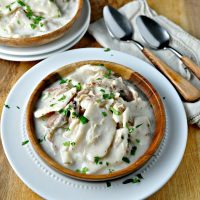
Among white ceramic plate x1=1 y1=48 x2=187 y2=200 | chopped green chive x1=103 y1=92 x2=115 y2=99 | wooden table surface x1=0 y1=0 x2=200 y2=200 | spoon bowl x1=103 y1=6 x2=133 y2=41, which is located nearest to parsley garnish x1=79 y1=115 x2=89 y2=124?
chopped green chive x1=103 y1=92 x2=115 y2=99

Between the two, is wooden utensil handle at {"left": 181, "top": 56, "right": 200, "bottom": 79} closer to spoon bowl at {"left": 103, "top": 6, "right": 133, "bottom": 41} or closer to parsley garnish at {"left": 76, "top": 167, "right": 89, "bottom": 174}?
spoon bowl at {"left": 103, "top": 6, "right": 133, "bottom": 41}

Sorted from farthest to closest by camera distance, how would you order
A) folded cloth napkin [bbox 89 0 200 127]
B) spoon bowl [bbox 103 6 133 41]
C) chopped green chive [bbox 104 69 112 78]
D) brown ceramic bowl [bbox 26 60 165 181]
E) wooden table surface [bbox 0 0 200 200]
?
spoon bowl [bbox 103 6 133 41] → folded cloth napkin [bbox 89 0 200 127] → chopped green chive [bbox 104 69 112 78] → wooden table surface [bbox 0 0 200 200] → brown ceramic bowl [bbox 26 60 165 181]

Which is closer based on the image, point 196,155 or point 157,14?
point 196,155

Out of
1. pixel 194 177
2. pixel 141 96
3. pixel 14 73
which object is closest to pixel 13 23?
pixel 14 73

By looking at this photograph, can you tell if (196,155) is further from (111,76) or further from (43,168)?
(43,168)

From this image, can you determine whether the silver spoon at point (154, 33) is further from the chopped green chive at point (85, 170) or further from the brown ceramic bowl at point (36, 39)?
the chopped green chive at point (85, 170)

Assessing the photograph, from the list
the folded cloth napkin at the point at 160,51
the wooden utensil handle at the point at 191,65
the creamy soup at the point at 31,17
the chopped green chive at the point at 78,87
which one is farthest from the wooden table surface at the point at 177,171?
the chopped green chive at the point at 78,87
